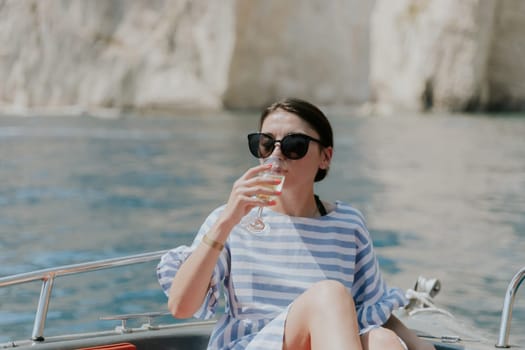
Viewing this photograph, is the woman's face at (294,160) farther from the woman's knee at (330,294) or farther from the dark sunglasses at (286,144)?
the woman's knee at (330,294)

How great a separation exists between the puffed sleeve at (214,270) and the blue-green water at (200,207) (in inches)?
87.0

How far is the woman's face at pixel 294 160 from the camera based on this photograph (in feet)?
7.91

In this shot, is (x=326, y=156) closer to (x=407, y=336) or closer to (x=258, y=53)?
(x=407, y=336)

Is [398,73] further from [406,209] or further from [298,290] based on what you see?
[298,290]

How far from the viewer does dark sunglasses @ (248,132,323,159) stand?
7.81 ft

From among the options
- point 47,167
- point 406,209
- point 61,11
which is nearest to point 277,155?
point 406,209

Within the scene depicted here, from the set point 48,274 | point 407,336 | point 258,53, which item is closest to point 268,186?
point 407,336

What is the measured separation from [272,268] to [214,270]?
17 cm

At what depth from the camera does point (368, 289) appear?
8.27ft

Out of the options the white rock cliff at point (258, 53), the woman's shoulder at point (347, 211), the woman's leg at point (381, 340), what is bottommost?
the white rock cliff at point (258, 53)

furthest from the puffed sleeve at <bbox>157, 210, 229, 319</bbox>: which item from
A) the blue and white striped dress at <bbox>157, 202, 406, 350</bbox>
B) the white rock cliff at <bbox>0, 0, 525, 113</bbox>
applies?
the white rock cliff at <bbox>0, 0, 525, 113</bbox>

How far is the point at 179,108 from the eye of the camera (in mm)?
44312

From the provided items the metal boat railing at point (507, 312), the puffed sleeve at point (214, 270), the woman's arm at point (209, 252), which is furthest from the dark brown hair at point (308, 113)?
the metal boat railing at point (507, 312)

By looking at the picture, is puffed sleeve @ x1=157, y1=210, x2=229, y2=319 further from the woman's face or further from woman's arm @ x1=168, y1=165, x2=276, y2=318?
the woman's face
